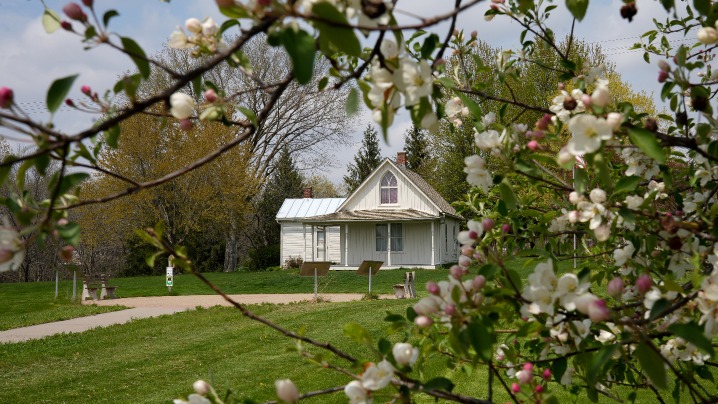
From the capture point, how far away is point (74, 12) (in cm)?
95

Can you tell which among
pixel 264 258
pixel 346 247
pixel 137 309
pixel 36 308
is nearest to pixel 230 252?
pixel 264 258

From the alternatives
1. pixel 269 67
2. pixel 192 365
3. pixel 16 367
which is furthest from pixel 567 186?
pixel 269 67

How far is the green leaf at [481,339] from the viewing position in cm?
104

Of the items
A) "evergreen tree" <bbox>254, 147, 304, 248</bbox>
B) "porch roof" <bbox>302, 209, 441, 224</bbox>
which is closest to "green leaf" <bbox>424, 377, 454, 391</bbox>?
"porch roof" <bbox>302, 209, 441, 224</bbox>

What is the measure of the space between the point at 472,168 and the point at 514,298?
275mm

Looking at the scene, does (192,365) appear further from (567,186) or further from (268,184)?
(268,184)

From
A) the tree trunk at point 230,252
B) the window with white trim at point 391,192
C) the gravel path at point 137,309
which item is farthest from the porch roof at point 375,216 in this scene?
the gravel path at point 137,309

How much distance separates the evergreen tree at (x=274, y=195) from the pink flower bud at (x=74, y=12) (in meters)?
31.5

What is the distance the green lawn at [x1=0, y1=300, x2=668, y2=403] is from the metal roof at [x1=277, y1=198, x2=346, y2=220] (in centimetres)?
1742

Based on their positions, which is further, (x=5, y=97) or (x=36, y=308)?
(x=36, y=308)

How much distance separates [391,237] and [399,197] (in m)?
1.59

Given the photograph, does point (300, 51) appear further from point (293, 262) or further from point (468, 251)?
point (293, 262)

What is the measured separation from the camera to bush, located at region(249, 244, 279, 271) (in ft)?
95.2

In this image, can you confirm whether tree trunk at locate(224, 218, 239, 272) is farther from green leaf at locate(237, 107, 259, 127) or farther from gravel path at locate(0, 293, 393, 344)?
green leaf at locate(237, 107, 259, 127)
